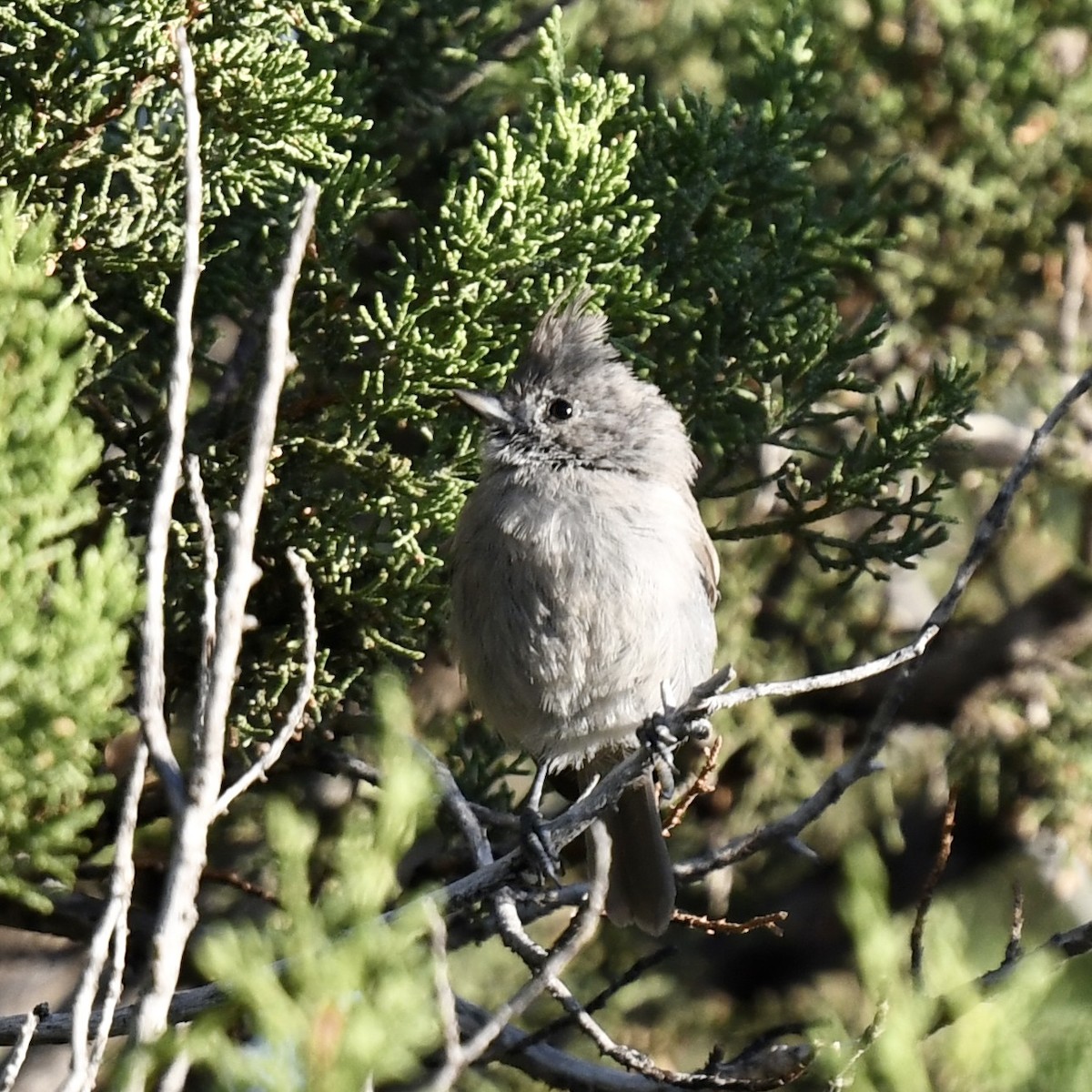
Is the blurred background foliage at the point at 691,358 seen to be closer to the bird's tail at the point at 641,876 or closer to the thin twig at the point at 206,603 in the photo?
the thin twig at the point at 206,603

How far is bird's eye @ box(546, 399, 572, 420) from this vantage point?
371 cm

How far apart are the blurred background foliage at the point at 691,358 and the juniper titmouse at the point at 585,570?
0.12 meters

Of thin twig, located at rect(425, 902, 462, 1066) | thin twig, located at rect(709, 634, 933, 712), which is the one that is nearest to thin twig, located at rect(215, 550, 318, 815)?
thin twig, located at rect(425, 902, 462, 1066)

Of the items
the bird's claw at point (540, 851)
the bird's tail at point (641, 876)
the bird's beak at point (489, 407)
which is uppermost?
the bird's beak at point (489, 407)

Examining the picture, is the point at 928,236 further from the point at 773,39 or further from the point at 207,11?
the point at 207,11

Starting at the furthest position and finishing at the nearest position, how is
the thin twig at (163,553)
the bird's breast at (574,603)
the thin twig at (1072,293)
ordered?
1. the thin twig at (1072,293)
2. the bird's breast at (574,603)
3. the thin twig at (163,553)

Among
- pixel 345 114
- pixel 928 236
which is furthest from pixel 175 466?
pixel 928 236

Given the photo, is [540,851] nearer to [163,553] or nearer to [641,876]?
[641,876]

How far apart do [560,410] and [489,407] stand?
47cm

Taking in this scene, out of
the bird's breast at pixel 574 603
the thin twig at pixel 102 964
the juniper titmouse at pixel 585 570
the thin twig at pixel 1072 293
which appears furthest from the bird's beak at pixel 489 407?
the thin twig at pixel 1072 293

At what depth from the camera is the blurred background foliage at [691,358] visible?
2.80 meters

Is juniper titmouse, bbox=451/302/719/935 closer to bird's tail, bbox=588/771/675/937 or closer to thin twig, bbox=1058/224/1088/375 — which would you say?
bird's tail, bbox=588/771/675/937

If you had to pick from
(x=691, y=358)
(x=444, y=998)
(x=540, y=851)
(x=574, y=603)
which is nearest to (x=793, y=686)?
(x=540, y=851)

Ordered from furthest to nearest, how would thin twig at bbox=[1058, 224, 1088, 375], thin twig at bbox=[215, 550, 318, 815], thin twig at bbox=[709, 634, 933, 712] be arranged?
thin twig at bbox=[1058, 224, 1088, 375] < thin twig at bbox=[709, 634, 933, 712] < thin twig at bbox=[215, 550, 318, 815]
